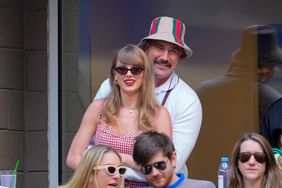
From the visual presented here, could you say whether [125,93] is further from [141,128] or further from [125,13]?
[125,13]

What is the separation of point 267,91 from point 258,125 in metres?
0.37

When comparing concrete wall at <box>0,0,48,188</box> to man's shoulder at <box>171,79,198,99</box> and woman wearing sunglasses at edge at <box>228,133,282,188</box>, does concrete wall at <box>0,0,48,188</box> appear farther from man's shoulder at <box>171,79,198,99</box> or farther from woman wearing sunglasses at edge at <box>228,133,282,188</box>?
woman wearing sunglasses at edge at <box>228,133,282,188</box>

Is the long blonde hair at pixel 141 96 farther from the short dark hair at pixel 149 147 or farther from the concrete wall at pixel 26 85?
the concrete wall at pixel 26 85

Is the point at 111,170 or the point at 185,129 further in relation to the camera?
the point at 185,129

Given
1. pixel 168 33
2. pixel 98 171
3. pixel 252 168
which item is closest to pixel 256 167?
pixel 252 168

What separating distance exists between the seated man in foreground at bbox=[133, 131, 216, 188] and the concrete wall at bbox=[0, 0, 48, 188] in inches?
92.1

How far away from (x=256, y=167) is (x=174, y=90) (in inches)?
31.3

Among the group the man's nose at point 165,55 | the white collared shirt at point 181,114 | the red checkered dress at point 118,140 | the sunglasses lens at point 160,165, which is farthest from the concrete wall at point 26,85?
the sunglasses lens at point 160,165

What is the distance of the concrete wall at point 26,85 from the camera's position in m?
6.08

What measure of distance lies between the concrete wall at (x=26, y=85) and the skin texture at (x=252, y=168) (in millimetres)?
2445

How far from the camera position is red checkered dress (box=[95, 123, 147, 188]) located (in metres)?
4.20

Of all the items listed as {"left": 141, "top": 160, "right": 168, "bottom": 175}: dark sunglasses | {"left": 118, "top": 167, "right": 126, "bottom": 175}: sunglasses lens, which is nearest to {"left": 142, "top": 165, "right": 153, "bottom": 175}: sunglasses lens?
{"left": 141, "top": 160, "right": 168, "bottom": 175}: dark sunglasses

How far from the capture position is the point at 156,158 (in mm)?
3896

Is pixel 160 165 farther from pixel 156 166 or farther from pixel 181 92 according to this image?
pixel 181 92
